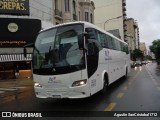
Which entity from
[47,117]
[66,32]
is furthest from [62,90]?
[66,32]

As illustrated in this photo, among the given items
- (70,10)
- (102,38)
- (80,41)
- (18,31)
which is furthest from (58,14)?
(80,41)

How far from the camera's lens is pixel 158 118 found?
7.54 metres

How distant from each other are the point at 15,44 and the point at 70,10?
12.7 m

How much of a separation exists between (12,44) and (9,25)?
7.02ft

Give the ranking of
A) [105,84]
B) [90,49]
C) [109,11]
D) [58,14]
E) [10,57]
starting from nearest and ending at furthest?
[90,49]
[105,84]
[10,57]
[58,14]
[109,11]

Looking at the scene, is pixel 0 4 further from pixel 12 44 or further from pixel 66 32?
pixel 66 32

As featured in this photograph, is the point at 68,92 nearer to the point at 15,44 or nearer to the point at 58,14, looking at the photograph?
the point at 15,44

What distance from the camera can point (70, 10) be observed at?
41.1m

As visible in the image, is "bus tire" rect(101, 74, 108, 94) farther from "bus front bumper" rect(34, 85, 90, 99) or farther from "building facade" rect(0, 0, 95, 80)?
"building facade" rect(0, 0, 95, 80)

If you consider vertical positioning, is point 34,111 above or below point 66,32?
below

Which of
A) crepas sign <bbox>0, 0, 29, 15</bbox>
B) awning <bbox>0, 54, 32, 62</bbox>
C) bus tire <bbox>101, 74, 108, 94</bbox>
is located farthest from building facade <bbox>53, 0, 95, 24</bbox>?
bus tire <bbox>101, 74, 108, 94</bbox>

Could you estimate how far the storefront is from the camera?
30594mm

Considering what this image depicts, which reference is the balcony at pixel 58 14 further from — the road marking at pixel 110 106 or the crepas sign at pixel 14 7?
the road marking at pixel 110 106

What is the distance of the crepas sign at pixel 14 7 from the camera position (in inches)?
1221
